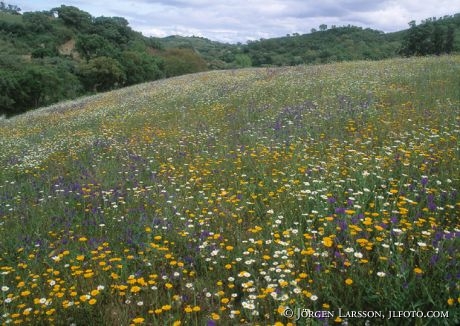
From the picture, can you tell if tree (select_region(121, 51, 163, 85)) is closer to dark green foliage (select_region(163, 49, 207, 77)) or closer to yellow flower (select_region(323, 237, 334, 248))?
dark green foliage (select_region(163, 49, 207, 77))

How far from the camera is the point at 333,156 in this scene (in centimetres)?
637

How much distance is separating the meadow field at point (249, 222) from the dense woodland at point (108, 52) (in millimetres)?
27824

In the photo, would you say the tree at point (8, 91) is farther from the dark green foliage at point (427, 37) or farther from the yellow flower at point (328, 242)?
the yellow flower at point (328, 242)

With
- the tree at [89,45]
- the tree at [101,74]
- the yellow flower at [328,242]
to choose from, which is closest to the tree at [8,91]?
the tree at [101,74]

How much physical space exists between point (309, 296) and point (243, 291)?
666 millimetres

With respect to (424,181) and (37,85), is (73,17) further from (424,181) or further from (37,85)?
(424,181)

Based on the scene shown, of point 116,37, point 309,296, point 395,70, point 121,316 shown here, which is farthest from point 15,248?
point 116,37

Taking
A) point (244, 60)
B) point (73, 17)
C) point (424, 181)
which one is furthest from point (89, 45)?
Result: point (424, 181)

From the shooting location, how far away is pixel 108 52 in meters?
68.4

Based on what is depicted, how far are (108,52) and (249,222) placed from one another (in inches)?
2797

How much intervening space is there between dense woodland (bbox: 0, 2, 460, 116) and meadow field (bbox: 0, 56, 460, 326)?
27.8 meters

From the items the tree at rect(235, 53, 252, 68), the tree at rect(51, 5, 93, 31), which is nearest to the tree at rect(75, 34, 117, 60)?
the tree at rect(51, 5, 93, 31)

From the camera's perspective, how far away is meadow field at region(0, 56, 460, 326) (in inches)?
123

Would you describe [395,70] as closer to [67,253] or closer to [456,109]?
[456,109]
